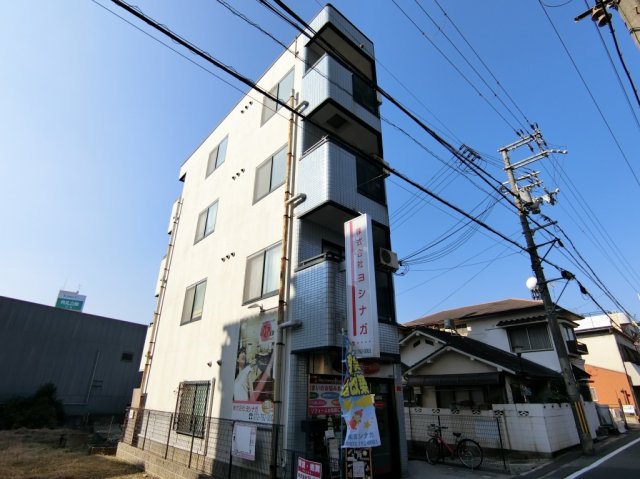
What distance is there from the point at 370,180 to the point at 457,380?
9.01m

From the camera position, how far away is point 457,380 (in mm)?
13648

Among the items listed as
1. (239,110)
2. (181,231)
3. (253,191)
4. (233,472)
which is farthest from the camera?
(181,231)

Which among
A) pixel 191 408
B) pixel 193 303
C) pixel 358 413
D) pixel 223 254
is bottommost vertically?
pixel 191 408

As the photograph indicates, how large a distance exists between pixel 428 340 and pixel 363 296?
12.1m

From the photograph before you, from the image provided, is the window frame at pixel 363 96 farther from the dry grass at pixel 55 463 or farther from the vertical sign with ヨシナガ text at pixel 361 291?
the dry grass at pixel 55 463

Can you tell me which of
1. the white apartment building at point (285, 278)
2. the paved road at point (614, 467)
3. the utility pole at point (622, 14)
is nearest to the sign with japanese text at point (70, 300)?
the white apartment building at point (285, 278)

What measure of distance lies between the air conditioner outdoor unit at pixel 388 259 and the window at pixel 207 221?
7136mm

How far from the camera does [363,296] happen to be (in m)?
6.90

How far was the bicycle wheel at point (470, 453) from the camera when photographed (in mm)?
9359

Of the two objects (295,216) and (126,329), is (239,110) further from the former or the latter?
(126,329)

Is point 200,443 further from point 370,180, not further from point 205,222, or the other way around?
point 370,180

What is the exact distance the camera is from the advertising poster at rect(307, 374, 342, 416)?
7.65 meters

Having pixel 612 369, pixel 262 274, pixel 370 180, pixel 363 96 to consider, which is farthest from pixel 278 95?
pixel 612 369

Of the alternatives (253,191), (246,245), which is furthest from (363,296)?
(253,191)
